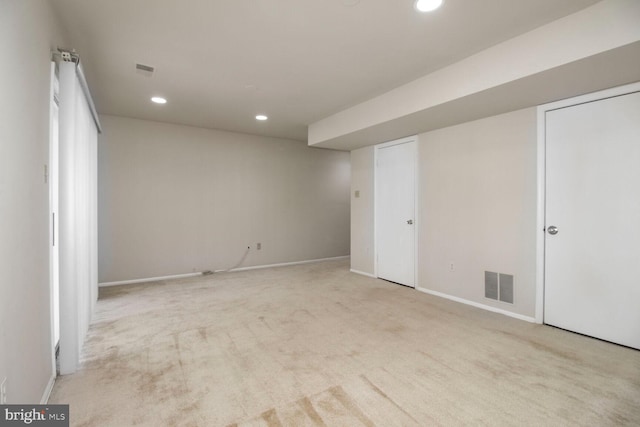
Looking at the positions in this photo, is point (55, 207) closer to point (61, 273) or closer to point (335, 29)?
point (61, 273)

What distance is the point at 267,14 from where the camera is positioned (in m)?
2.15

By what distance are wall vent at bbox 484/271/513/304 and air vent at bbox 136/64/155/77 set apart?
434 centimetres

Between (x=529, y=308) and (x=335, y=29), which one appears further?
(x=529, y=308)

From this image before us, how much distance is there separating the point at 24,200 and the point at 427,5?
2.68 m

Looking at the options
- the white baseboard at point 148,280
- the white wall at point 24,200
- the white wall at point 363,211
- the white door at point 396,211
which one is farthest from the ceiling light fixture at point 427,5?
the white baseboard at point 148,280

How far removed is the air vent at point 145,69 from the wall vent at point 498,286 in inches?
171

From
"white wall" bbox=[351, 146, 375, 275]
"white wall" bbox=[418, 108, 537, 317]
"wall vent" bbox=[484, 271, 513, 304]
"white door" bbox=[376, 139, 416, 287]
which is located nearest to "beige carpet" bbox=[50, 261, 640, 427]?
"wall vent" bbox=[484, 271, 513, 304]

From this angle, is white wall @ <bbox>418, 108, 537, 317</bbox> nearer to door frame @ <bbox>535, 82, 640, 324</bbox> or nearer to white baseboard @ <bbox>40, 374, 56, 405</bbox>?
door frame @ <bbox>535, 82, 640, 324</bbox>

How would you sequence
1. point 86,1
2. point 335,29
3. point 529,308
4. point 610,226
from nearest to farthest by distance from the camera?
point 86,1, point 335,29, point 610,226, point 529,308

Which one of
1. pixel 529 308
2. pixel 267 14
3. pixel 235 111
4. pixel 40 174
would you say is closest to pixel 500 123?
pixel 529 308

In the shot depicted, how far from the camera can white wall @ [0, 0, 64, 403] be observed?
1.31m

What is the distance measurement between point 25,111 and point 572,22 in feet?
11.4

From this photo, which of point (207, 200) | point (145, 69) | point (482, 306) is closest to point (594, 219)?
point (482, 306)

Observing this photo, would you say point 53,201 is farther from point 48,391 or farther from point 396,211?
point 396,211
